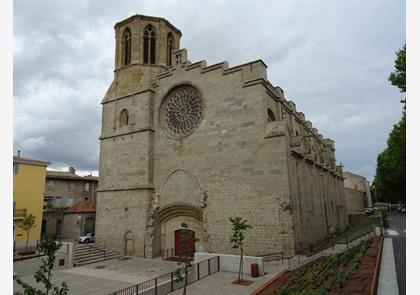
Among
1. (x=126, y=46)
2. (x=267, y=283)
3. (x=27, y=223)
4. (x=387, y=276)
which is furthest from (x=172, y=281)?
(x=126, y=46)

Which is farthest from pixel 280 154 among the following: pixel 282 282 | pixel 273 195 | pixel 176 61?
pixel 176 61

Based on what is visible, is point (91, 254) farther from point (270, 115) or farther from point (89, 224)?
point (270, 115)

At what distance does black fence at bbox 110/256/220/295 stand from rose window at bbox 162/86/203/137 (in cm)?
966

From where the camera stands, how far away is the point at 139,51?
2570 centimetres

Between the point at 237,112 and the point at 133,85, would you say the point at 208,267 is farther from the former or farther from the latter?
the point at 133,85

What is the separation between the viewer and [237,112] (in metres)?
19.1

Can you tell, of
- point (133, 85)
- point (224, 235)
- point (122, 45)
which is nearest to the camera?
point (224, 235)

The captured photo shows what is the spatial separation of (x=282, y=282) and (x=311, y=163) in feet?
41.7

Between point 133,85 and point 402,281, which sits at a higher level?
point 133,85

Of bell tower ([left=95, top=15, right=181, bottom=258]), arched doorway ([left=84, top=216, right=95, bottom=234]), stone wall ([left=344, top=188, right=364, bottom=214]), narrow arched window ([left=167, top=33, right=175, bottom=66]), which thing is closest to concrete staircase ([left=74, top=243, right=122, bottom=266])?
bell tower ([left=95, top=15, right=181, bottom=258])

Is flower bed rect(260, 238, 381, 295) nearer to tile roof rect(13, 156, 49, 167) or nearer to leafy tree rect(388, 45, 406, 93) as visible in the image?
leafy tree rect(388, 45, 406, 93)

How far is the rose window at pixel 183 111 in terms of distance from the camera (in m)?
21.5

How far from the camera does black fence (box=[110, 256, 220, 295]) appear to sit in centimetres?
1167

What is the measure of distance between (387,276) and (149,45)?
2438cm
